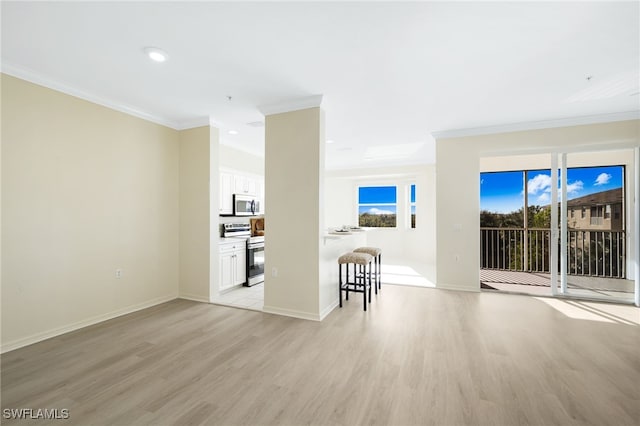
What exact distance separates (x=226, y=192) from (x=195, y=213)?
101 cm

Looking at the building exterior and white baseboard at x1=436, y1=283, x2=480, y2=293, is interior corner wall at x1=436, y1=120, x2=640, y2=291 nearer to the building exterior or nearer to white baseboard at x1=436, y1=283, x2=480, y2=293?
white baseboard at x1=436, y1=283, x2=480, y2=293

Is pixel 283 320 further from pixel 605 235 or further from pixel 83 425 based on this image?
pixel 605 235

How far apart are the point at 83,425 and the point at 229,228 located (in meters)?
3.55

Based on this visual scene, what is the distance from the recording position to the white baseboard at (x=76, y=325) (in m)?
2.64

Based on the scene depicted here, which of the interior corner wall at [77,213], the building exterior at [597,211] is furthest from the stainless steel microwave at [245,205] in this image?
the building exterior at [597,211]

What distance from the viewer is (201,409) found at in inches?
72.1

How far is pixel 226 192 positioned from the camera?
5.15 metres

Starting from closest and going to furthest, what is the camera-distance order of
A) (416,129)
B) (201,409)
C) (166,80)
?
(201,409) → (166,80) → (416,129)

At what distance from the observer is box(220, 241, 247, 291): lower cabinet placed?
4.43 meters

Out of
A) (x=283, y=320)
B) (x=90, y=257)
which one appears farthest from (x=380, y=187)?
(x=90, y=257)

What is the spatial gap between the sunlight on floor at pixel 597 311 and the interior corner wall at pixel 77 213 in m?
5.77

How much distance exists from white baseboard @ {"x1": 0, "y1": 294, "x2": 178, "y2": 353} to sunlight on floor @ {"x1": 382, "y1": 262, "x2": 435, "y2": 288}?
3920 mm

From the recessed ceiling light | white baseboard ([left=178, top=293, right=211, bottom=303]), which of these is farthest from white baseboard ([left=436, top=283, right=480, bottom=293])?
the recessed ceiling light

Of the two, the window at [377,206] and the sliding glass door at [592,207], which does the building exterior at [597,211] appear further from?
the window at [377,206]
